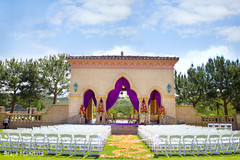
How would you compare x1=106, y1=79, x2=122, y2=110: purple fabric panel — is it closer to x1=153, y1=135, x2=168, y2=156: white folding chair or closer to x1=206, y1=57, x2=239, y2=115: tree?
x1=153, y1=135, x2=168, y2=156: white folding chair

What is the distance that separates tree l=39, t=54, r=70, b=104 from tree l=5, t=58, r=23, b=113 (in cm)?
310

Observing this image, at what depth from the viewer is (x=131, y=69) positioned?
19016 millimetres

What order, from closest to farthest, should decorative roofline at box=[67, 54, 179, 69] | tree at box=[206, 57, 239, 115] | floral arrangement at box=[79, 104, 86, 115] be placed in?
floral arrangement at box=[79, 104, 86, 115]
decorative roofline at box=[67, 54, 179, 69]
tree at box=[206, 57, 239, 115]

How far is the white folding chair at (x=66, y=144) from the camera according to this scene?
24.5 feet

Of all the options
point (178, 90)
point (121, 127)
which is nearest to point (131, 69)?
point (121, 127)

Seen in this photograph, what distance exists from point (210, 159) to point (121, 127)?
31.6 ft

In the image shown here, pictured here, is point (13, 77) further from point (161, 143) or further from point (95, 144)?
point (161, 143)

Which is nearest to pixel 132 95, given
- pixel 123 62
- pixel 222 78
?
pixel 123 62

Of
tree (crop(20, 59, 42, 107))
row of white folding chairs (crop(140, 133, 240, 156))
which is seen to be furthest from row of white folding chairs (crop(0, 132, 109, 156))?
tree (crop(20, 59, 42, 107))

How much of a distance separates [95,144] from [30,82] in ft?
68.2

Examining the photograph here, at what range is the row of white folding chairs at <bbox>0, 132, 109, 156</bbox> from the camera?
7539mm

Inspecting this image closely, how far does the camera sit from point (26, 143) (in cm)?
798

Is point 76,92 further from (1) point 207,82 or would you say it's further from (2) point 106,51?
(1) point 207,82

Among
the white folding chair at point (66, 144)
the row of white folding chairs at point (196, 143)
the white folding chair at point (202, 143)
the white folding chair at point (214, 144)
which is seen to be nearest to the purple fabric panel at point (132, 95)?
the row of white folding chairs at point (196, 143)
